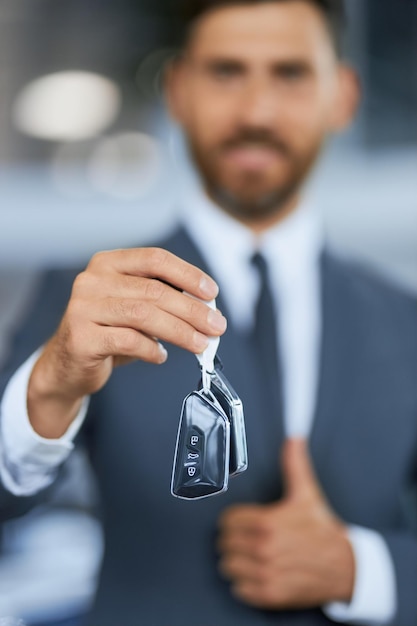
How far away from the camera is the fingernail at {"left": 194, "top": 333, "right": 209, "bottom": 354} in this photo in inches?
15.6

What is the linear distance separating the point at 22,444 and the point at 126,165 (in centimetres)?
241

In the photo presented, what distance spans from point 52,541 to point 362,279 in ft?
2.77

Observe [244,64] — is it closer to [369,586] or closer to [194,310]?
[194,310]

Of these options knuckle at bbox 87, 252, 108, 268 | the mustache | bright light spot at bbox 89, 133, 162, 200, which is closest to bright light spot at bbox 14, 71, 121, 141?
bright light spot at bbox 89, 133, 162, 200

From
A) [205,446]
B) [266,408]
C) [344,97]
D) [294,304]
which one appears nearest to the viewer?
[205,446]

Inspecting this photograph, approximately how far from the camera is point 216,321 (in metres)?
0.40

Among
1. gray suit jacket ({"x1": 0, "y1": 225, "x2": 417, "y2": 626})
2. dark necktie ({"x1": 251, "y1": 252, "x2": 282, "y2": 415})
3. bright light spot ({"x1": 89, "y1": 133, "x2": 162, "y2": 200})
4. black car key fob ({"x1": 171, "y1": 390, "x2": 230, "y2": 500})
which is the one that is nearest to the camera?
black car key fob ({"x1": 171, "y1": 390, "x2": 230, "y2": 500})

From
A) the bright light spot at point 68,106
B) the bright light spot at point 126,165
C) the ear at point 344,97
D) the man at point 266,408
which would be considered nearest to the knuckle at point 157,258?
the man at point 266,408

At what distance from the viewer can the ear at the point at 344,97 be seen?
856 mm

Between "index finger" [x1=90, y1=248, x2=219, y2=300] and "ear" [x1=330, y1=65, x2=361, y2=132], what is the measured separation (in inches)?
19.3

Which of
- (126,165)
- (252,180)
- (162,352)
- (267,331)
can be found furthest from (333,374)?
(126,165)

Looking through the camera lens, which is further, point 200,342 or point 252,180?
point 252,180

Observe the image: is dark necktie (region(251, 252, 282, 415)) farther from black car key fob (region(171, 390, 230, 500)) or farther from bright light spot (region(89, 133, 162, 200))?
bright light spot (region(89, 133, 162, 200))

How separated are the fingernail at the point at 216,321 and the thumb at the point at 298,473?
30 centimetres
